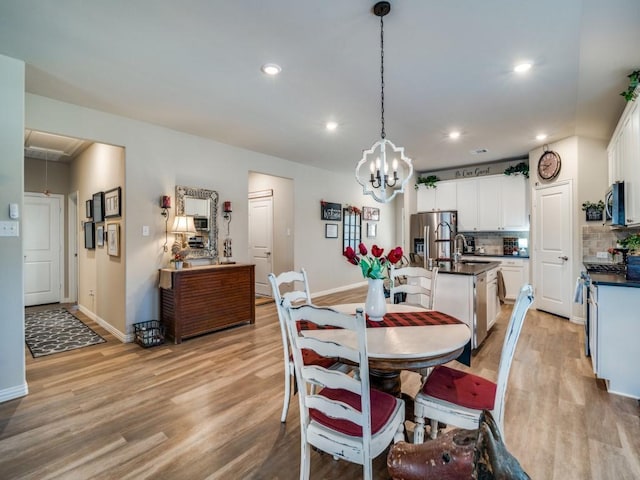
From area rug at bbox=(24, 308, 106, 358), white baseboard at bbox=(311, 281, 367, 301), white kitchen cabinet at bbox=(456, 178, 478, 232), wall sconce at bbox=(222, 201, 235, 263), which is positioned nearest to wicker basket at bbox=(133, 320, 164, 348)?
area rug at bbox=(24, 308, 106, 358)

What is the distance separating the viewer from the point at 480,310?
352cm

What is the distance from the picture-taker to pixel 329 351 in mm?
1354

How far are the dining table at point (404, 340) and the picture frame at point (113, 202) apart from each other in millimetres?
3060

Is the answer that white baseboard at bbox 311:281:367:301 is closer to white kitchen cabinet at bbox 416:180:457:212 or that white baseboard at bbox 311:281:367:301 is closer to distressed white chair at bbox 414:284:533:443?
white kitchen cabinet at bbox 416:180:457:212

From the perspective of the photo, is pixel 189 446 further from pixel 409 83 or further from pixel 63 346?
pixel 409 83

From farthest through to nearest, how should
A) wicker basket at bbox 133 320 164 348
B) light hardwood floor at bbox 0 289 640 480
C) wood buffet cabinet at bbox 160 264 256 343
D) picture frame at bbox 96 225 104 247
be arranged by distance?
A: picture frame at bbox 96 225 104 247 → wood buffet cabinet at bbox 160 264 256 343 → wicker basket at bbox 133 320 164 348 → light hardwood floor at bbox 0 289 640 480

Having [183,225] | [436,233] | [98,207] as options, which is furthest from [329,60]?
[436,233]

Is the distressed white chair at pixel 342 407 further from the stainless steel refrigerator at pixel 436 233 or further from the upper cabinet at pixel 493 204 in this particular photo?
the upper cabinet at pixel 493 204

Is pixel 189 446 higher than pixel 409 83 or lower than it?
lower

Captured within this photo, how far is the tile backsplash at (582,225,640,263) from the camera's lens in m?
4.24

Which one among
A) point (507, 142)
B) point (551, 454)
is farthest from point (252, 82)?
point (507, 142)

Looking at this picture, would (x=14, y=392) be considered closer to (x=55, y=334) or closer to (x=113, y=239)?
(x=55, y=334)

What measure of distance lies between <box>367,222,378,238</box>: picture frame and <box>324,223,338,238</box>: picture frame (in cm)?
123

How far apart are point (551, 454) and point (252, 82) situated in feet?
11.3
